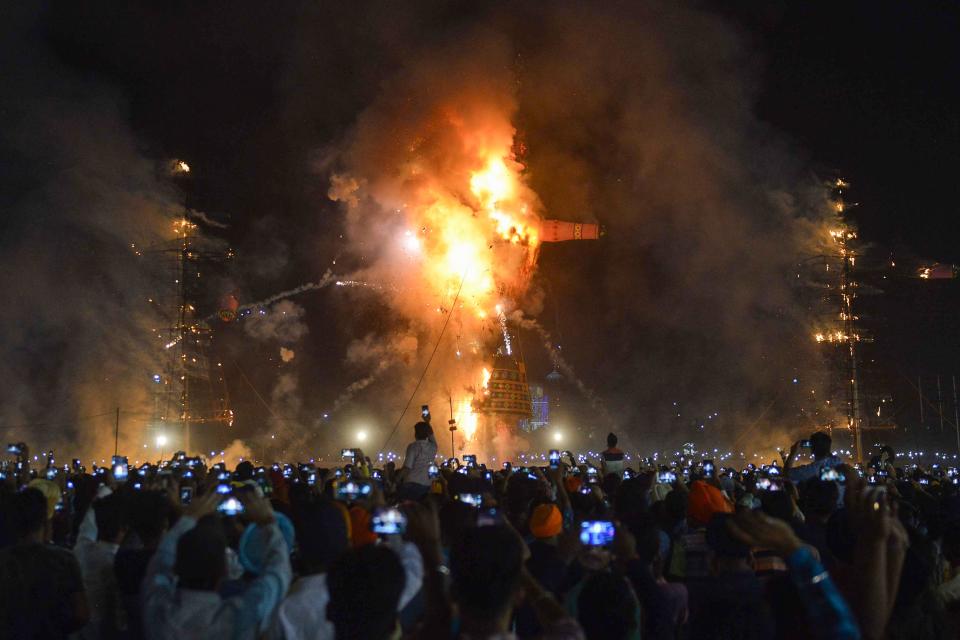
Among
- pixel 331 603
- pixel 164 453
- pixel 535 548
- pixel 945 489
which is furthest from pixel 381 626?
pixel 164 453

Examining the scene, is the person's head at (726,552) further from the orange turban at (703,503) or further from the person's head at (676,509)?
the person's head at (676,509)

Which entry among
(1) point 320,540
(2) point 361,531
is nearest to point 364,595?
(1) point 320,540

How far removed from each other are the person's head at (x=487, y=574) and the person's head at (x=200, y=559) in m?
1.31

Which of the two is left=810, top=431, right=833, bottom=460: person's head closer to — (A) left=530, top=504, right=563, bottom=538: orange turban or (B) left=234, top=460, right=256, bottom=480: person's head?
(A) left=530, top=504, right=563, bottom=538: orange turban

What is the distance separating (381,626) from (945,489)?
956cm

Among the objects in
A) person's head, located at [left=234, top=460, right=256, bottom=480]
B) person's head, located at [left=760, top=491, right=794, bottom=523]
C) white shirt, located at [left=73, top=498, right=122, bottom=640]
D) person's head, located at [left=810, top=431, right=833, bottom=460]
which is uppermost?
person's head, located at [left=810, top=431, right=833, bottom=460]

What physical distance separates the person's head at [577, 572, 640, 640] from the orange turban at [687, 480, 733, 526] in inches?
108

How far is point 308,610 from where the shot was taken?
3549mm

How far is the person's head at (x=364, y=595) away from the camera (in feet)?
9.88

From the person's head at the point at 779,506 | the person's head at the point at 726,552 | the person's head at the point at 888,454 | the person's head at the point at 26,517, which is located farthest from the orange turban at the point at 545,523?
the person's head at the point at 888,454

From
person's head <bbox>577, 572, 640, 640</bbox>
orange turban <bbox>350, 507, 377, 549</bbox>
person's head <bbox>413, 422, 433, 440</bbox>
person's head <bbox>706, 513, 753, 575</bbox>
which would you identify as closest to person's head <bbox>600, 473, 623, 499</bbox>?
person's head <bbox>413, 422, 433, 440</bbox>

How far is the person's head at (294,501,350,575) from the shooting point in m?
4.04

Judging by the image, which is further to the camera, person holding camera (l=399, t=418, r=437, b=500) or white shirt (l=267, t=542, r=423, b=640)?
person holding camera (l=399, t=418, r=437, b=500)

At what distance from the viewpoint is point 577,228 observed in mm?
34688
